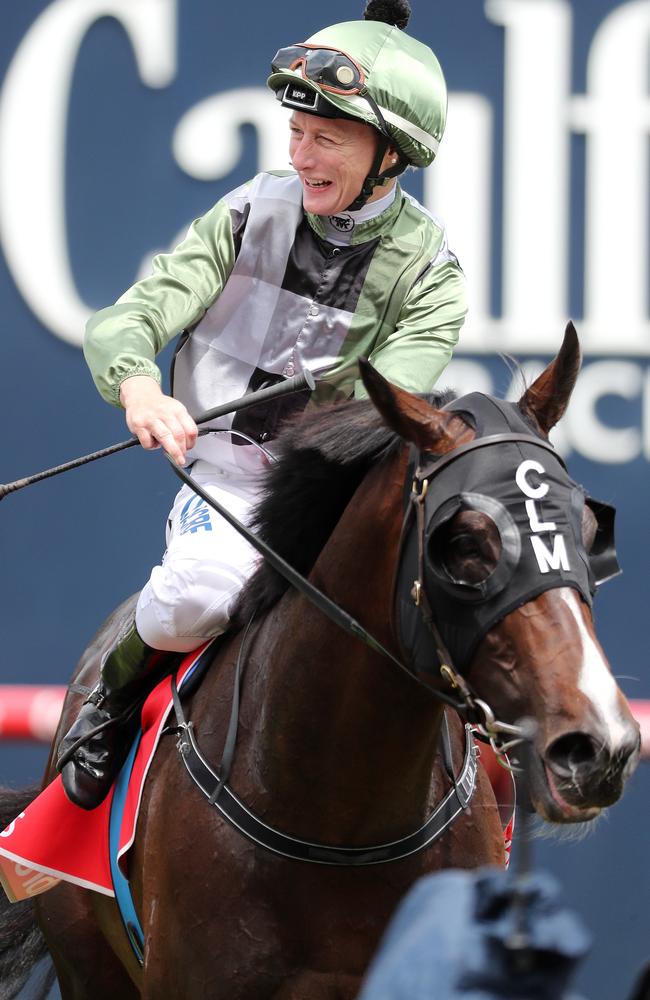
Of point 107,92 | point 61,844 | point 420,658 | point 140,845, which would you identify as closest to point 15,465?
point 107,92

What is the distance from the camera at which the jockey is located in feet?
8.86

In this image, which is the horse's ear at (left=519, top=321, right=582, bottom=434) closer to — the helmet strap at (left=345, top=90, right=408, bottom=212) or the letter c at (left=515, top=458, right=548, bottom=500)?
the letter c at (left=515, top=458, right=548, bottom=500)

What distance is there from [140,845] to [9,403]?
259cm

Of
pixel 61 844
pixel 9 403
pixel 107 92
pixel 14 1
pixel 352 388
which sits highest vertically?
pixel 14 1

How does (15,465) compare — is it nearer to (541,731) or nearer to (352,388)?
(352,388)

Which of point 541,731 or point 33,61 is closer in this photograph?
point 541,731

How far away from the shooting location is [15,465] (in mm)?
4992

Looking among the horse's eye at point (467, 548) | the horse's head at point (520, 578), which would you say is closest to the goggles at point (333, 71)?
the horse's head at point (520, 578)

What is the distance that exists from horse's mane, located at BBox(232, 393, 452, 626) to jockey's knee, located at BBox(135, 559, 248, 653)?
15 centimetres

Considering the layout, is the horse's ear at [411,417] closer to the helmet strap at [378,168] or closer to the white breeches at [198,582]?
the white breeches at [198,582]

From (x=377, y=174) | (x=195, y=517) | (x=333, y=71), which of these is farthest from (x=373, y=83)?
(x=195, y=517)

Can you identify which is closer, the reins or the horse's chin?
the horse's chin

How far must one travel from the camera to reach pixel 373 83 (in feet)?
8.77

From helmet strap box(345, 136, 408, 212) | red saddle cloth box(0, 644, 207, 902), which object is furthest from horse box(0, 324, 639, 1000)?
helmet strap box(345, 136, 408, 212)
